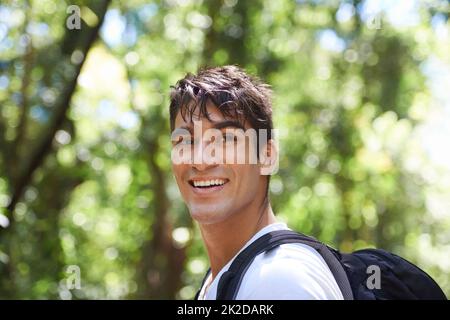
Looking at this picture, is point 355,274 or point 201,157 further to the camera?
point 201,157

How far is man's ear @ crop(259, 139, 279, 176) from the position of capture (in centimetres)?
175

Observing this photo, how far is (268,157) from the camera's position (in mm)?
1774

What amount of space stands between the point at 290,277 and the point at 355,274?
24cm

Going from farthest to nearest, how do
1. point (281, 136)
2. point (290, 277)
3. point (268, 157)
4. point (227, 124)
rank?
point (281, 136) → point (268, 157) → point (227, 124) → point (290, 277)

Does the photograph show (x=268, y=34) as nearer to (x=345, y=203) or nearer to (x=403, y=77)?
(x=403, y=77)

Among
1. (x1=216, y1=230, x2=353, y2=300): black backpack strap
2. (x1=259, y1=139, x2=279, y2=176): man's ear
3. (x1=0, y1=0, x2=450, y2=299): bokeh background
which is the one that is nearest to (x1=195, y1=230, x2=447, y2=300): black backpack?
(x1=216, y1=230, x2=353, y2=300): black backpack strap

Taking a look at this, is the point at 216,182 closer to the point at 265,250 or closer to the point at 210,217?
the point at 210,217

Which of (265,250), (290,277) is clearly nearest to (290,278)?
(290,277)

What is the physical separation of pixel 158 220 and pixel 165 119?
1.38 metres

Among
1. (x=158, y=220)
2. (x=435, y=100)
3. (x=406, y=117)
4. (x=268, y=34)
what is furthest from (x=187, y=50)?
(x=435, y=100)

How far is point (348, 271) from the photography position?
151cm

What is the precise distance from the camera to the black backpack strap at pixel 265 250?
4.66 ft

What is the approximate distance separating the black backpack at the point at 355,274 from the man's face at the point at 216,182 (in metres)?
0.16
